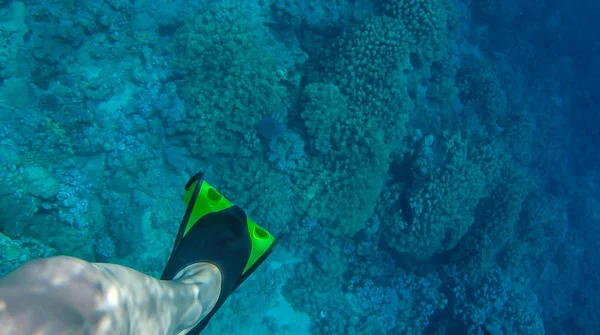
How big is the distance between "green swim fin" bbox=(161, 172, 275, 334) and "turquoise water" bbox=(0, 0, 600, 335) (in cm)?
370

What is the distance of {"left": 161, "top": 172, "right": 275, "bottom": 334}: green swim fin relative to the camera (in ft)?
9.59

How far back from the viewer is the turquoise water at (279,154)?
616 centimetres

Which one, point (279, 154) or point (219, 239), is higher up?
point (219, 239)

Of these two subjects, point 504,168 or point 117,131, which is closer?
point 117,131

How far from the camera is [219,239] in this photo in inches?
117

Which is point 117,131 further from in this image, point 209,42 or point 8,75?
point 209,42

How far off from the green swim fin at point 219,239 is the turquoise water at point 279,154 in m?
3.70

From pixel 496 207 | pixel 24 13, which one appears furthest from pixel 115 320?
pixel 496 207

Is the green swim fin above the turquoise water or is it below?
above

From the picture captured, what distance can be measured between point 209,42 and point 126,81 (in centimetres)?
205

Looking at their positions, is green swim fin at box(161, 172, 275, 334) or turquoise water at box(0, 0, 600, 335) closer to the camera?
green swim fin at box(161, 172, 275, 334)

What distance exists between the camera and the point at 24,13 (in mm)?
6711

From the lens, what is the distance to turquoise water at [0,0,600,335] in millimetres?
6160

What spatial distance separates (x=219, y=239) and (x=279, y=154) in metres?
4.18
